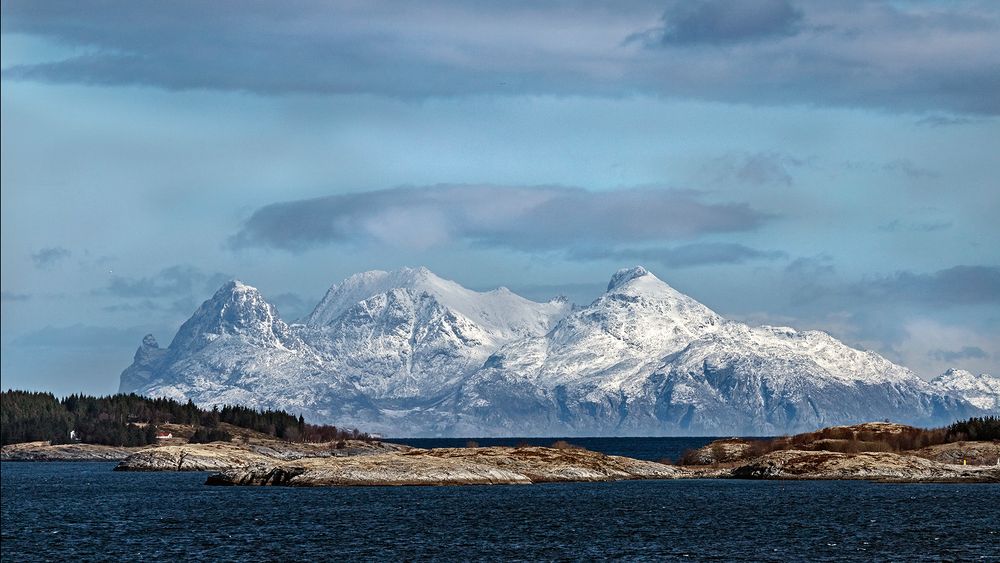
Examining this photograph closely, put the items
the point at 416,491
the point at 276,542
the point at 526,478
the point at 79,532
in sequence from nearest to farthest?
the point at 276,542
the point at 79,532
the point at 416,491
the point at 526,478

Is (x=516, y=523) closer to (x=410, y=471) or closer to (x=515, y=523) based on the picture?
(x=515, y=523)

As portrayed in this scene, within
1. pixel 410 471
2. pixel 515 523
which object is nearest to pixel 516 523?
pixel 515 523

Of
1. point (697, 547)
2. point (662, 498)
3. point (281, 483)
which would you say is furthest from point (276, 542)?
point (281, 483)

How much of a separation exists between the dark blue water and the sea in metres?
0.17

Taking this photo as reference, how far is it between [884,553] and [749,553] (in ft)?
32.2

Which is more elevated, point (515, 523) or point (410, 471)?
point (410, 471)

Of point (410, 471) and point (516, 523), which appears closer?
point (516, 523)

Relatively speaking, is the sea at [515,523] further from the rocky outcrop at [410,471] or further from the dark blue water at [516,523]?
the rocky outcrop at [410,471]

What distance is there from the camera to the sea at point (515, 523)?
10906cm

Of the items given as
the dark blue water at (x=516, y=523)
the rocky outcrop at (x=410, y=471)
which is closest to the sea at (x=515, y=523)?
the dark blue water at (x=516, y=523)

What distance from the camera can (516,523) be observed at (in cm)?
13325

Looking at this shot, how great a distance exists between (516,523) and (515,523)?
0.30 ft

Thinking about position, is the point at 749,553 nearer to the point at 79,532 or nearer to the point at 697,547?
the point at 697,547

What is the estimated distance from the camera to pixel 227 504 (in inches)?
6280
